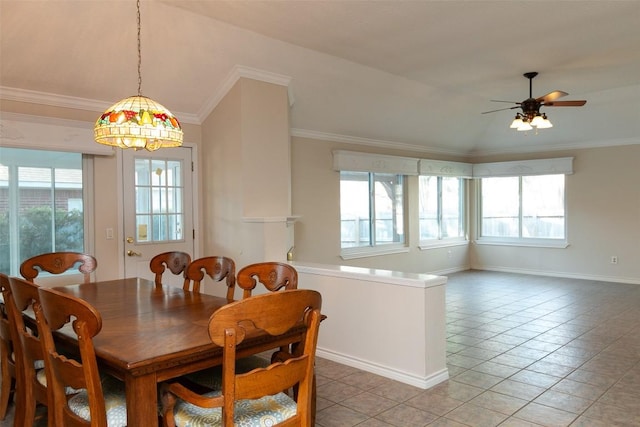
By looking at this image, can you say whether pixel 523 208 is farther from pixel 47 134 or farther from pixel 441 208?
pixel 47 134

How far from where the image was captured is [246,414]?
1.82 m

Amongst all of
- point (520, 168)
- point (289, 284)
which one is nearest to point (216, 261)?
point (289, 284)

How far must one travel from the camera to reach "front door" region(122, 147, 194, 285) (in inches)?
181

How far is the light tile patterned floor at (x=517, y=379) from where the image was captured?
277 centimetres

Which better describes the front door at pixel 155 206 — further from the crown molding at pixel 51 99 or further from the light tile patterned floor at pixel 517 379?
the light tile patterned floor at pixel 517 379

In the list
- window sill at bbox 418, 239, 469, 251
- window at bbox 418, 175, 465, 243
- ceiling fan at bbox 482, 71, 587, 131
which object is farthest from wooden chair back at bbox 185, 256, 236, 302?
window at bbox 418, 175, 465, 243

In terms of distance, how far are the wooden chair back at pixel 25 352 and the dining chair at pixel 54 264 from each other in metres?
0.91

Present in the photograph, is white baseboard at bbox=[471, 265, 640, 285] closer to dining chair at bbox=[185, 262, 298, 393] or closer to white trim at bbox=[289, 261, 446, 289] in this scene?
white trim at bbox=[289, 261, 446, 289]

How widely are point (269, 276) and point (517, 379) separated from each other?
206 cm

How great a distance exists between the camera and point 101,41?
3795mm

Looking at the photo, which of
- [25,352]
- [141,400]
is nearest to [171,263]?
[25,352]

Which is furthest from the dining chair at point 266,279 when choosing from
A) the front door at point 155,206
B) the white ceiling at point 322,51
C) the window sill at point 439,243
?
the window sill at point 439,243

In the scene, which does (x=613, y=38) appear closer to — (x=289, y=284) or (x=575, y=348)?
(x=575, y=348)

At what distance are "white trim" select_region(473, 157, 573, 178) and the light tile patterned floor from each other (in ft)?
9.64
